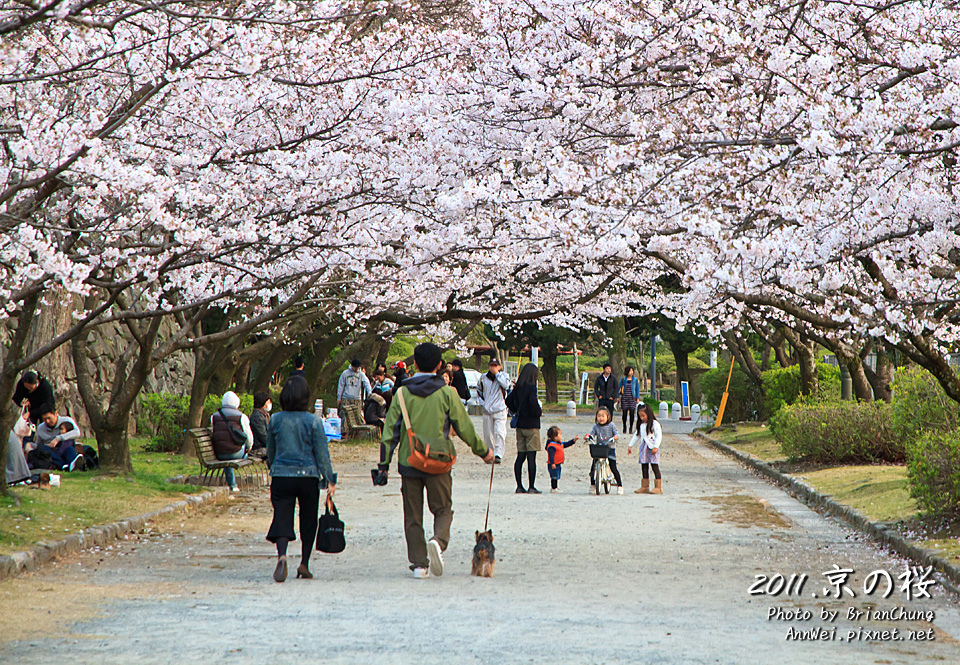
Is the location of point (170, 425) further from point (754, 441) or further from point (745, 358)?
point (745, 358)

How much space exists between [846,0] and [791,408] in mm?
12108

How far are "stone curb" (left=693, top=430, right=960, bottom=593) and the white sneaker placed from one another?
376cm

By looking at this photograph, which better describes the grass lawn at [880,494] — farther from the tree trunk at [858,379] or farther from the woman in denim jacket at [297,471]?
the woman in denim jacket at [297,471]

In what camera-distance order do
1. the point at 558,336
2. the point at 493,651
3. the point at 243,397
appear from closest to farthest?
the point at 493,651 < the point at 243,397 < the point at 558,336

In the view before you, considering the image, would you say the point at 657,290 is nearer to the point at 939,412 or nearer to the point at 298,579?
the point at 939,412

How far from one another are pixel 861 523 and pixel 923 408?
82.2 inches

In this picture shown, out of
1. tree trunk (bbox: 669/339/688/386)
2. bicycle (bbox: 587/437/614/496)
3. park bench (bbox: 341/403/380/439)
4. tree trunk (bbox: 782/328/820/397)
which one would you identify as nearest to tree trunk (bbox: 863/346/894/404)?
tree trunk (bbox: 782/328/820/397)

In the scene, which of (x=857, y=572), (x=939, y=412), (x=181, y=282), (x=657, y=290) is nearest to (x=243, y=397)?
(x=181, y=282)

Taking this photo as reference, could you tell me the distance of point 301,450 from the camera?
7.82 metres

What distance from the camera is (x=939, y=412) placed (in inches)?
460

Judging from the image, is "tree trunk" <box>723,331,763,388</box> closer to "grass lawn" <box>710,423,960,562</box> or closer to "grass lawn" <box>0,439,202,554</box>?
"grass lawn" <box>710,423,960,562</box>

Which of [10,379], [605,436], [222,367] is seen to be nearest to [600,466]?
[605,436]

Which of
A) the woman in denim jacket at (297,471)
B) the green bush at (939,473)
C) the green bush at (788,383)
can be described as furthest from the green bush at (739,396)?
the woman in denim jacket at (297,471)

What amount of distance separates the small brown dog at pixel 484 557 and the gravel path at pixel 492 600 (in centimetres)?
12
